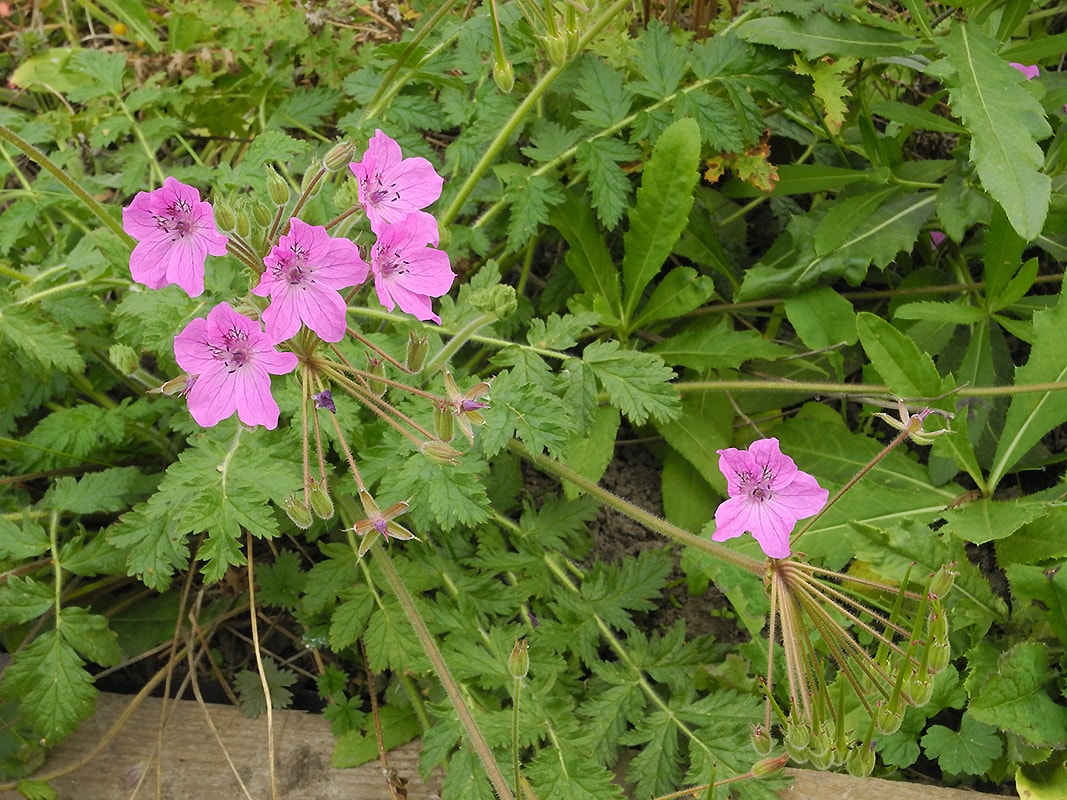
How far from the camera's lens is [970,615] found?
2164 mm

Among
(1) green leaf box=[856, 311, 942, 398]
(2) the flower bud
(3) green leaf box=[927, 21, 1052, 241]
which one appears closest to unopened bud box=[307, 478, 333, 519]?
(2) the flower bud

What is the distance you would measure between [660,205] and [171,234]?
1232 millimetres

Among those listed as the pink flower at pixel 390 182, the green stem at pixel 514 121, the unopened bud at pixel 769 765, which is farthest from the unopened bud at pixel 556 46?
the unopened bud at pixel 769 765

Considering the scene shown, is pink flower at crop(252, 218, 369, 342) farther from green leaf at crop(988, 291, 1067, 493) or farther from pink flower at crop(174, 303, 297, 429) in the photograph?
green leaf at crop(988, 291, 1067, 493)

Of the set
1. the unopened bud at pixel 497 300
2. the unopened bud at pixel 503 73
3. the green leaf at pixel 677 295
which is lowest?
the green leaf at pixel 677 295

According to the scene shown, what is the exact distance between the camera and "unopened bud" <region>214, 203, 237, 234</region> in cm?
152

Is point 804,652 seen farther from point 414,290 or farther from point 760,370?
point 760,370

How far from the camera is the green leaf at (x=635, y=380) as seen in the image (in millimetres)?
2059

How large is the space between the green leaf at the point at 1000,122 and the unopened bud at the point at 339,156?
1.35 metres

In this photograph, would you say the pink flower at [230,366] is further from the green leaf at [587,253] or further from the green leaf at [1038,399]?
the green leaf at [1038,399]

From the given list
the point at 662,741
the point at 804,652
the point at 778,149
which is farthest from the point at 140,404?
the point at 778,149

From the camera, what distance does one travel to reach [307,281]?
59.6 inches

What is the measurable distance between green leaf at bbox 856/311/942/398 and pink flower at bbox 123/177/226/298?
1465mm

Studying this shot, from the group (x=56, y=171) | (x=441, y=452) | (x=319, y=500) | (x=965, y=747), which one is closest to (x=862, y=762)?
(x=965, y=747)
